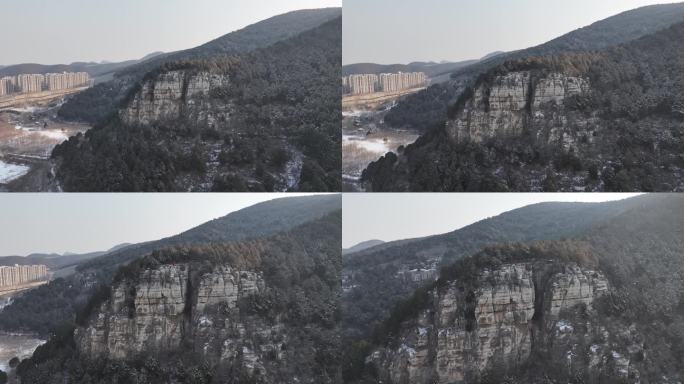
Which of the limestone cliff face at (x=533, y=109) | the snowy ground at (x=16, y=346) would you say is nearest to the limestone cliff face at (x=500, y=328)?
the limestone cliff face at (x=533, y=109)

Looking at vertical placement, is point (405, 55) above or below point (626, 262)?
above

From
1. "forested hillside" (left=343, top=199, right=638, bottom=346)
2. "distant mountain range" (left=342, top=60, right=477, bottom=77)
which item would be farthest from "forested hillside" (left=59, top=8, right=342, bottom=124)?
"forested hillside" (left=343, top=199, right=638, bottom=346)

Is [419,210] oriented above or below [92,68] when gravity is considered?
below

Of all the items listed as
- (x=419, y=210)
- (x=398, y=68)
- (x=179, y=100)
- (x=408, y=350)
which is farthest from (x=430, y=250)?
(x=179, y=100)

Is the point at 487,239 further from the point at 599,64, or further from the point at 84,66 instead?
the point at 84,66

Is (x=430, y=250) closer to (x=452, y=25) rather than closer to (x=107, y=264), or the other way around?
(x=452, y=25)

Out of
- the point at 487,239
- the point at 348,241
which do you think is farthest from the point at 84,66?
the point at 487,239

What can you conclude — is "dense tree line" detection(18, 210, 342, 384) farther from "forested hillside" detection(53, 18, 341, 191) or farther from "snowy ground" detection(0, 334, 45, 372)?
"forested hillside" detection(53, 18, 341, 191)
